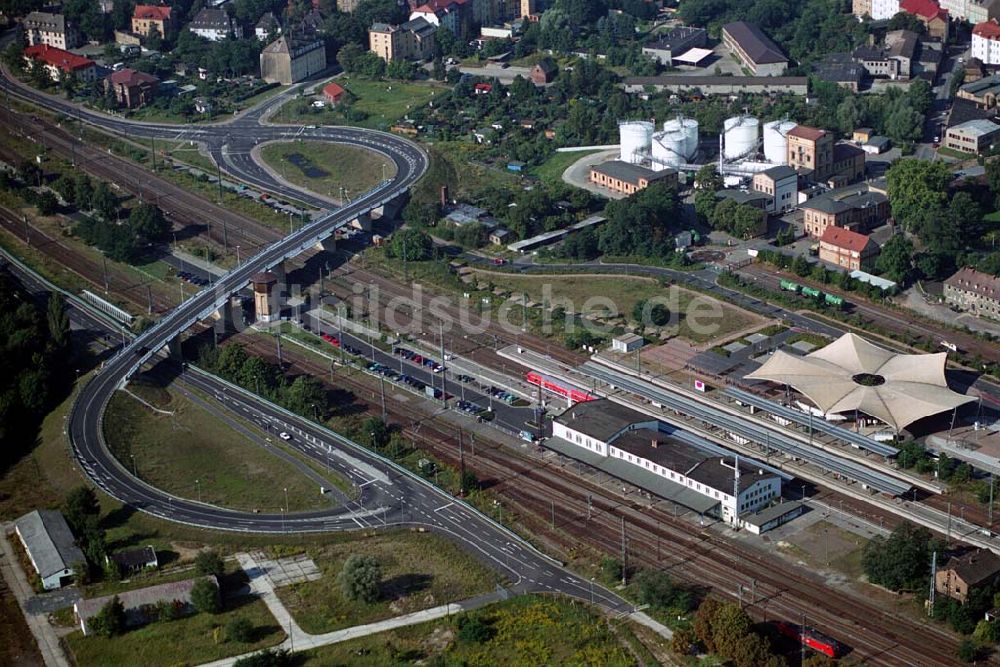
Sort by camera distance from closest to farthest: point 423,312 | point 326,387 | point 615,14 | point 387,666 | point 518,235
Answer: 1. point 387,666
2. point 326,387
3. point 423,312
4. point 518,235
5. point 615,14

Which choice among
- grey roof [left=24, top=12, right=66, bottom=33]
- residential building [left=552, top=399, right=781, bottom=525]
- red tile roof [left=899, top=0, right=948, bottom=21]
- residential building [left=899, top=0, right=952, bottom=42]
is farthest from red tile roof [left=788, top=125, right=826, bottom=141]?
grey roof [left=24, top=12, right=66, bottom=33]

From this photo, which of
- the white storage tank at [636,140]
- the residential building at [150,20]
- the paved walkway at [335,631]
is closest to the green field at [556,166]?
the white storage tank at [636,140]

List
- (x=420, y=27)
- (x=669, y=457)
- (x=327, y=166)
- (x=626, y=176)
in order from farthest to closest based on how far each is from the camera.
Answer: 1. (x=420, y=27)
2. (x=327, y=166)
3. (x=626, y=176)
4. (x=669, y=457)

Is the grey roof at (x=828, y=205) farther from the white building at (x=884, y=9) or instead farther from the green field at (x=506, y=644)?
the green field at (x=506, y=644)

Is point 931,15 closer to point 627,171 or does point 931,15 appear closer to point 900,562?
point 627,171

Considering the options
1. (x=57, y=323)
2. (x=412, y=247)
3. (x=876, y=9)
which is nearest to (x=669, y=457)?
(x=412, y=247)

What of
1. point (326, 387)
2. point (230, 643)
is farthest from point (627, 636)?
point (326, 387)

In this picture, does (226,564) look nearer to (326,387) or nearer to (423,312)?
(326,387)
